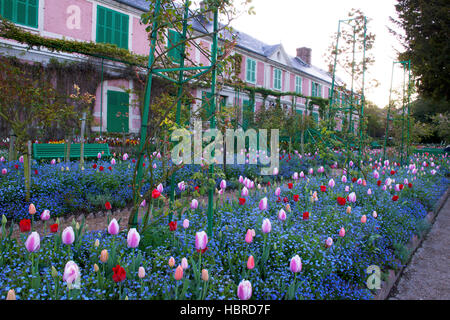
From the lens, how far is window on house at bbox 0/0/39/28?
32.2ft

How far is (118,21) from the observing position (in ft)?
40.5

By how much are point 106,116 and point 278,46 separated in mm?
14363

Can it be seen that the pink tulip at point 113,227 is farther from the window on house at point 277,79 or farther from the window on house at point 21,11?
the window on house at point 277,79

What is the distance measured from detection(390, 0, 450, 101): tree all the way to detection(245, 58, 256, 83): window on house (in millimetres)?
8140

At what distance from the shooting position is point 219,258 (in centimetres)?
250

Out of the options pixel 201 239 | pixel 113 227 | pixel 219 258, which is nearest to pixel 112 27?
pixel 113 227


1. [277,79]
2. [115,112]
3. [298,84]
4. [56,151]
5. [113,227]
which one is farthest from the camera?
[298,84]

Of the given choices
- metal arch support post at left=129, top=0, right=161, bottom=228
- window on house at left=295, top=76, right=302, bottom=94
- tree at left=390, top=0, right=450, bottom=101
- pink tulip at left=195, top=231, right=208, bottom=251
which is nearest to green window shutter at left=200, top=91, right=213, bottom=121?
metal arch support post at left=129, top=0, right=161, bottom=228

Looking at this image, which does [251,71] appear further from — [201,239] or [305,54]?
[201,239]

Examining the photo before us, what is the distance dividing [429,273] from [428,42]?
13.3 meters

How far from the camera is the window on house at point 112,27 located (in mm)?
11828

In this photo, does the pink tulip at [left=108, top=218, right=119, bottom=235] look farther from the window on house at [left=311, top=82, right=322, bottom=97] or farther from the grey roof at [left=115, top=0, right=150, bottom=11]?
the window on house at [left=311, top=82, right=322, bottom=97]

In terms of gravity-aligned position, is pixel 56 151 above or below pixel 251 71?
below

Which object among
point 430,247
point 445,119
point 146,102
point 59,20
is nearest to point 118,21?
point 59,20
